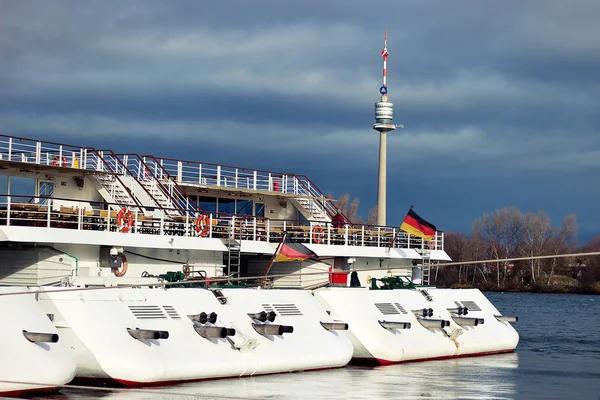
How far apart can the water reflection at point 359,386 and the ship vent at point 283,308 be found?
5.10 ft

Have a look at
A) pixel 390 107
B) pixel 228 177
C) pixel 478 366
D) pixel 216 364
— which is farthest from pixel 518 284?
pixel 216 364

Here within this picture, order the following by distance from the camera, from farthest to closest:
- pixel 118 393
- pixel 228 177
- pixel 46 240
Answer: pixel 228 177 → pixel 46 240 → pixel 118 393

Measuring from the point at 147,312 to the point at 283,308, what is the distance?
14.4ft

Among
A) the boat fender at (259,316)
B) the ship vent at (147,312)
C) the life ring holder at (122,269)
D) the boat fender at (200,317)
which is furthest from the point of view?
the life ring holder at (122,269)

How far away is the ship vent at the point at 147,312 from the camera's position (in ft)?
67.3

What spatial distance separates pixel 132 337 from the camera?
19.8 meters

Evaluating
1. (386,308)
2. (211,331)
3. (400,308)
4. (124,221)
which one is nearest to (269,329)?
(211,331)

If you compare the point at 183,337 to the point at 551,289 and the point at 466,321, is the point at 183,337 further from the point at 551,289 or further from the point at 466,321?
the point at 551,289

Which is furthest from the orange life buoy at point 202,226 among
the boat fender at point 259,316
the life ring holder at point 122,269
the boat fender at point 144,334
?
the boat fender at point 144,334

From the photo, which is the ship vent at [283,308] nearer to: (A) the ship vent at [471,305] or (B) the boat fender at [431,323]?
(B) the boat fender at [431,323]

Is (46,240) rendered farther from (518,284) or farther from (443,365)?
(518,284)

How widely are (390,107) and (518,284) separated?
28.2 m

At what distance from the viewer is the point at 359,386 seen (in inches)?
834

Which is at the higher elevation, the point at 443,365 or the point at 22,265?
the point at 22,265
